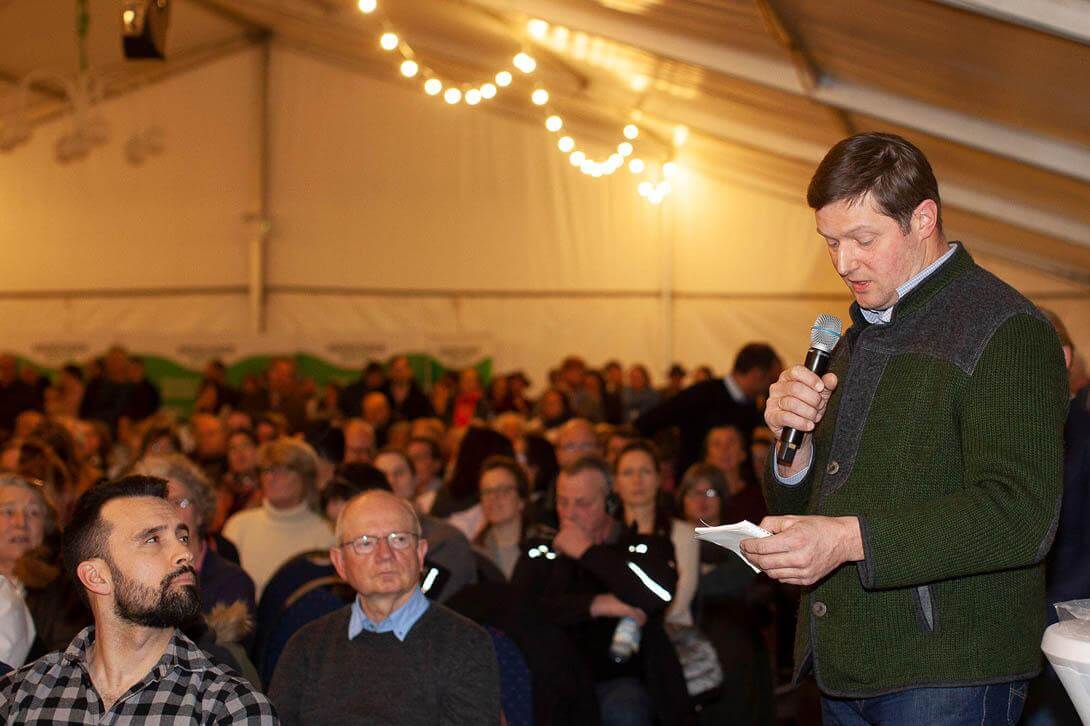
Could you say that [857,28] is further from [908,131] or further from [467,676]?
[467,676]

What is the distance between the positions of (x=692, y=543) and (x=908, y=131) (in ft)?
12.9

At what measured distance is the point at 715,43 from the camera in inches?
311

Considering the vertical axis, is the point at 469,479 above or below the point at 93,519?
below

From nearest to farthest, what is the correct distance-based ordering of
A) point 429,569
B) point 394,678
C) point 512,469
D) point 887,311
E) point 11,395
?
point 887,311 → point 394,678 → point 429,569 → point 512,469 → point 11,395

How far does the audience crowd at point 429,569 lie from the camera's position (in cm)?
308

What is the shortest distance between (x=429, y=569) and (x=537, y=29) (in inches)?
275

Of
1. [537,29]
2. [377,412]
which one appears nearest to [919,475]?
[377,412]

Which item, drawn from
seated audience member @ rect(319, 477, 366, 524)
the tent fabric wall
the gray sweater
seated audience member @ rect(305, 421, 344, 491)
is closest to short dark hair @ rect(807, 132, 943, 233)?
the gray sweater

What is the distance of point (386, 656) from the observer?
3.14 meters

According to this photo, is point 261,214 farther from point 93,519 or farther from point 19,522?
point 93,519

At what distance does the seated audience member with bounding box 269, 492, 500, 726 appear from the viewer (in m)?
3.07

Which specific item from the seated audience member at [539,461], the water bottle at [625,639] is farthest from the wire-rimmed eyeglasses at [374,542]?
the seated audience member at [539,461]

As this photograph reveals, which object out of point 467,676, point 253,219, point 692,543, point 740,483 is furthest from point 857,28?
point 253,219

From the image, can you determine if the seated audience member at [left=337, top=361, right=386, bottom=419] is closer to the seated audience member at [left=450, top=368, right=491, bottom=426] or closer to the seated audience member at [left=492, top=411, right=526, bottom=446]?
the seated audience member at [left=450, top=368, right=491, bottom=426]
